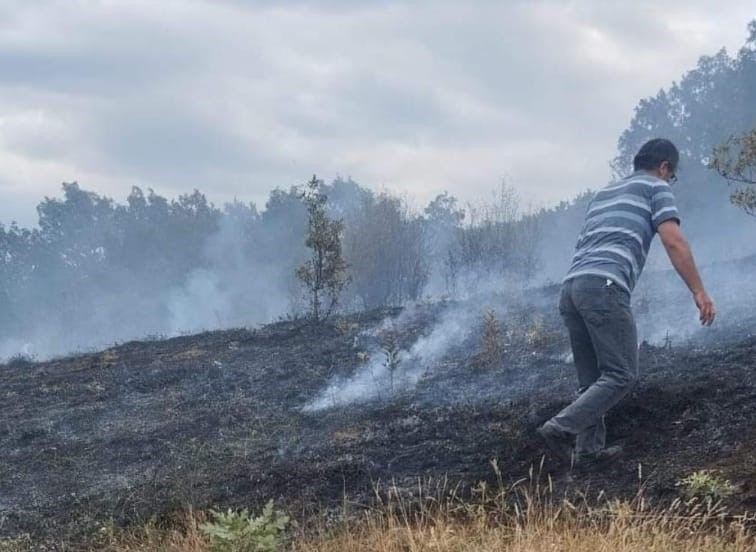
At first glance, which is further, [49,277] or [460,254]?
[49,277]

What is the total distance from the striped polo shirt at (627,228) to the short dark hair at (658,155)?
0.25ft

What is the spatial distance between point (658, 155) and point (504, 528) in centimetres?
229

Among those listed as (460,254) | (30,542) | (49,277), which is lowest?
(30,542)

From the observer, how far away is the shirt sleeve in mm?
4500

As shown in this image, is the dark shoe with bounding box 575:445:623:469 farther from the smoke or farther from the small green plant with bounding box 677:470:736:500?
the smoke

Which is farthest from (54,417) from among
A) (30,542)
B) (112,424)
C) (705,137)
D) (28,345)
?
(28,345)

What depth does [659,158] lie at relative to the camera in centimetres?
473

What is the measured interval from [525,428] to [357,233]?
67.1 feet

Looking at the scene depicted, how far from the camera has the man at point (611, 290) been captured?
14.4 feet

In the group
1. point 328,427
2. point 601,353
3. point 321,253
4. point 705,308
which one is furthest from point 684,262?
point 321,253

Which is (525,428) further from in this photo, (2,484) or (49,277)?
(49,277)

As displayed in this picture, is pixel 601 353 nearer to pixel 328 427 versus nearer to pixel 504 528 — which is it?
pixel 504 528

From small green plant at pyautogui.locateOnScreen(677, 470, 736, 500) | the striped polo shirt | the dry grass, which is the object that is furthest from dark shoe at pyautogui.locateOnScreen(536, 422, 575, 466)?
the striped polo shirt

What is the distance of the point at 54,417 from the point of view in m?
9.13
